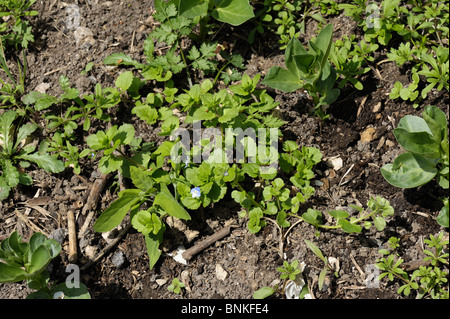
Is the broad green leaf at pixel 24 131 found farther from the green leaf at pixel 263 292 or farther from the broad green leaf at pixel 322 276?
the broad green leaf at pixel 322 276

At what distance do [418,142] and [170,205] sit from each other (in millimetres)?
1396

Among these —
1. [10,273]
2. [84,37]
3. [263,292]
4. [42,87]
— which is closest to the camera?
[10,273]

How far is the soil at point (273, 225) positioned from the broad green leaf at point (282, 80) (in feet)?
0.73

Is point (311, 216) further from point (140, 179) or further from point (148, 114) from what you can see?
point (148, 114)

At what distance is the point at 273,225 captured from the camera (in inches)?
111

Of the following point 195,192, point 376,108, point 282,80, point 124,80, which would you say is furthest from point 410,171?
point 124,80

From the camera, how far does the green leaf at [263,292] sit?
2559 millimetres

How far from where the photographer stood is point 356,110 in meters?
3.05

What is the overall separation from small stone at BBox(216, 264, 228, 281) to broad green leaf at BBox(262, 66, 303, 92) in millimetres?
1150

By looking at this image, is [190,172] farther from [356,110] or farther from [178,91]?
[356,110]

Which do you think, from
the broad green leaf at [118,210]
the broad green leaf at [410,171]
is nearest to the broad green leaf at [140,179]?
the broad green leaf at [118,210]

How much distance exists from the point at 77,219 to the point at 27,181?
0.43 m

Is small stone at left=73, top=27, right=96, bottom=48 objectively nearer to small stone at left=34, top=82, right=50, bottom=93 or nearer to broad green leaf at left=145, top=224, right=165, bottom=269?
small stone at left=34, top=82, right=50, bottom=93

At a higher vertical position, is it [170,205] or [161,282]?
[170,205]
